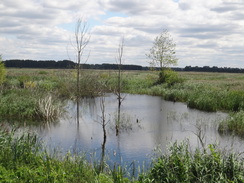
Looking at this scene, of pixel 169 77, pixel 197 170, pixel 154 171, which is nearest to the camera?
pixel 197 170

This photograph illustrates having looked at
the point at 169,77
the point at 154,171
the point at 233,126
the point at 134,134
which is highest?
the point at 169,77

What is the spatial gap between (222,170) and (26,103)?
14.0 meters

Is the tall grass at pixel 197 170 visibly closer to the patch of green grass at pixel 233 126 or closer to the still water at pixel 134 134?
the still water at pixel 134 134

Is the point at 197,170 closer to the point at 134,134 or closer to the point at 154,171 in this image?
the point at 154,171

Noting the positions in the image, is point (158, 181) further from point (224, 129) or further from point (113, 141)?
point (224, 129)

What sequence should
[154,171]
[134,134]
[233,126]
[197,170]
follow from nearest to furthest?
[197,170]
[154,171]
[134,134]
[233,126]

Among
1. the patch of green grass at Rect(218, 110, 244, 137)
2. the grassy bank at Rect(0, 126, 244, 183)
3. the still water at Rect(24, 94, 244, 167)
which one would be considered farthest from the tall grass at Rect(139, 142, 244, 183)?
the patch of green grass at Rect(218, 110, 244, 137)

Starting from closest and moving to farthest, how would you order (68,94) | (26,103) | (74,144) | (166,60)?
1. (74,144)
2. (26,103)
3. (68,94)
4. (166,60)

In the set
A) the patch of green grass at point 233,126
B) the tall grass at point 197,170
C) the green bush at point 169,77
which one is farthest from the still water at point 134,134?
the green bush at point 169,77

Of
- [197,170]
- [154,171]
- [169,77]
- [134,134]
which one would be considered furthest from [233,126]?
[169,77]

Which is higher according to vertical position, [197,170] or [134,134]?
[197,170]

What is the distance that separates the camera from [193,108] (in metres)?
23.5

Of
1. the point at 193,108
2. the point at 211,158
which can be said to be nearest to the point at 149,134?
the point at 211,158

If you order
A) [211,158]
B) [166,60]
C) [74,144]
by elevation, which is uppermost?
[166,60]
